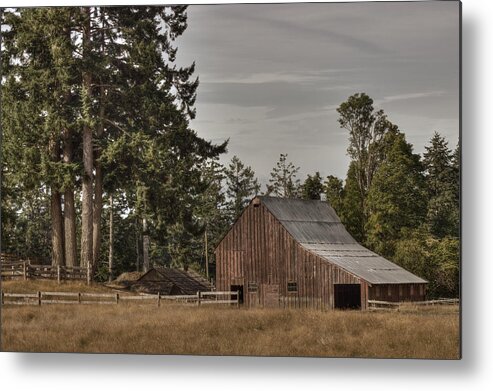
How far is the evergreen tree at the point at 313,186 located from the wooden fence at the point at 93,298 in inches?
77.3

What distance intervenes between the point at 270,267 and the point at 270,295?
0.50m

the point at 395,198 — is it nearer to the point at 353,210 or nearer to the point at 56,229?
the point at 353,210

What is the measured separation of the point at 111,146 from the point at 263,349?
380 centimetres

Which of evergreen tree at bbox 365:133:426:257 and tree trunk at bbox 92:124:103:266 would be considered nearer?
evergreen tree at bbox 365:133:426:257

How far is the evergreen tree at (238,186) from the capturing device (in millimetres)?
14711

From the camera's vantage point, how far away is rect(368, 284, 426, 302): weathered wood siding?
46.6 ft

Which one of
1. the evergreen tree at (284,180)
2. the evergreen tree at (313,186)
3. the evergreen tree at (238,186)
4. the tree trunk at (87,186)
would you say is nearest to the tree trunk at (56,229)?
the tree trunk at (87,186)

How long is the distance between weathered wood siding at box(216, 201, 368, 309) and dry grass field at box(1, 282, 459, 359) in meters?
0.27

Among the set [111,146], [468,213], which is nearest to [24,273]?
[111,146]

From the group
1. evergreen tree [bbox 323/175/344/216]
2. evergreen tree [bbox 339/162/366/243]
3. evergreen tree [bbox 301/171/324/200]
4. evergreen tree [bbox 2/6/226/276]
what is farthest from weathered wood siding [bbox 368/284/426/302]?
evergreen tree [bbox 2/6/226/276]

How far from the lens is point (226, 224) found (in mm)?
15273

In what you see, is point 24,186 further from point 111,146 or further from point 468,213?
point 468,213

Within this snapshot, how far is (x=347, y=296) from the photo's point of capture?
1464cm

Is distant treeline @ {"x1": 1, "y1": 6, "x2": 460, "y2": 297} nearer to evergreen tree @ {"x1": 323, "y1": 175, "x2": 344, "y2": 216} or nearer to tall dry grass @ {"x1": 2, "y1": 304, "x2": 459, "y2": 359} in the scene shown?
evergreen tree @ {"x1": 323, "y1": 175, "x2": 344, "y2": 216}
